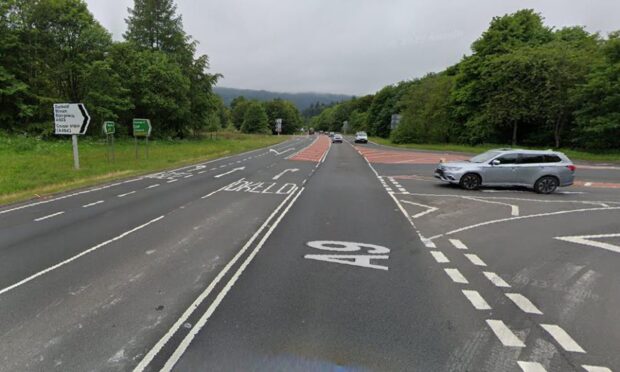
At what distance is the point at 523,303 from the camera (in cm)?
440

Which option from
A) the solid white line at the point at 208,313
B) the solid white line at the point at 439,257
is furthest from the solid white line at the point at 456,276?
the solid white line at the point at 208,313

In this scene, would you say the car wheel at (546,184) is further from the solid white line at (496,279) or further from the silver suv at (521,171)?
the solid white line at (496,279)

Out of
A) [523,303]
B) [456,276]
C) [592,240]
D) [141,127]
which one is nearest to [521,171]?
[592,240]

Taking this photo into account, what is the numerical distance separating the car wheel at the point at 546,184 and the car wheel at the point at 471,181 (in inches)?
81.5

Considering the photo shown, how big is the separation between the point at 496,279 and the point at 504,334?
1.61 meters

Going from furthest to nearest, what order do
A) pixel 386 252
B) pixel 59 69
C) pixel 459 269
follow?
pixel 59 69, pixel 386 252, pixel 459 269

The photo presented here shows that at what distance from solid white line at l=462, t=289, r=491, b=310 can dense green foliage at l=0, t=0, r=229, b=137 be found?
3619 cm

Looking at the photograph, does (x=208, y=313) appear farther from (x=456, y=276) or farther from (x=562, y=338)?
(x=562, y=338)

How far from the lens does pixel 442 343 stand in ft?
11.6

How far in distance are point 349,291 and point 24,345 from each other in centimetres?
350

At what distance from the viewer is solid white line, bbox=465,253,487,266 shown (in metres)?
5.81

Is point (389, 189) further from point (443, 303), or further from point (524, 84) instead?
point (524, 84)

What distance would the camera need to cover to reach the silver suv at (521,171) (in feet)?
43.8

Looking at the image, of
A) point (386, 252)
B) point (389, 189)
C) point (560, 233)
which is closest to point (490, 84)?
point (389, 189)
